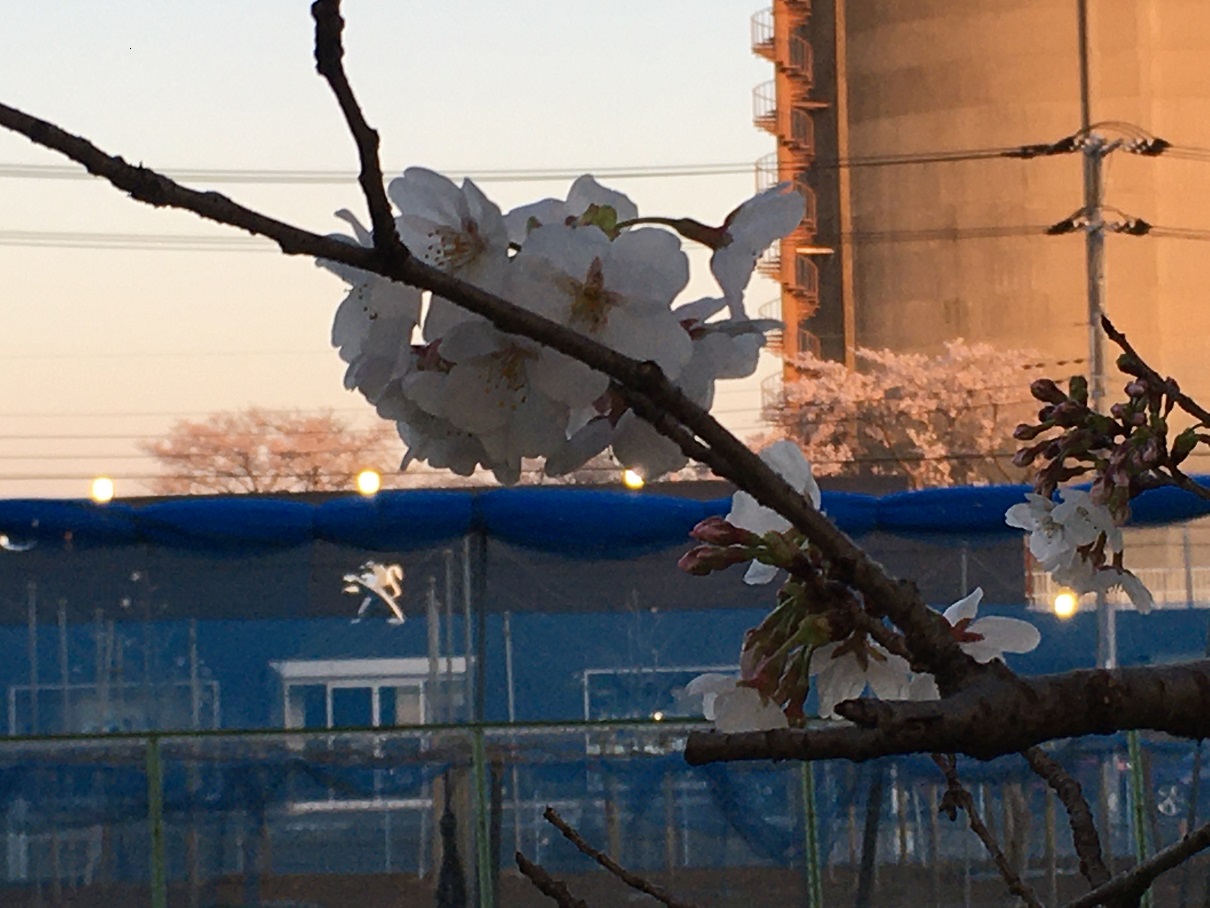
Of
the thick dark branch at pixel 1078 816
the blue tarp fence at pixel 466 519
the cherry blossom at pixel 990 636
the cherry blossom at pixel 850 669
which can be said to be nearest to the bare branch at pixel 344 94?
the cherry blossom at pixel 850 669

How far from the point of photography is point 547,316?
783mm

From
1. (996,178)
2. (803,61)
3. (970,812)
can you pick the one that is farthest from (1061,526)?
(803,61)

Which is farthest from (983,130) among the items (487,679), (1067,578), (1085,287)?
(1067,578)

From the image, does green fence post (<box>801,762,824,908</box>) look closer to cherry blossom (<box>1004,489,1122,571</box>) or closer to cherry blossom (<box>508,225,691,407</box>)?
cherry blossom (<box>1004,489,1122,571</box>)

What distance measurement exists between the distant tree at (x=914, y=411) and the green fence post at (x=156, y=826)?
38126 mm

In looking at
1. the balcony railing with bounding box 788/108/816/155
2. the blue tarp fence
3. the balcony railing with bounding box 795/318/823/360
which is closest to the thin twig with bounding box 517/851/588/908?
the blue tarp fence

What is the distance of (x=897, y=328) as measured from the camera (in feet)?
156

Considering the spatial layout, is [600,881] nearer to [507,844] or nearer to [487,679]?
[507,844]

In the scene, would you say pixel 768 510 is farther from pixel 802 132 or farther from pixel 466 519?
pixel 802 132

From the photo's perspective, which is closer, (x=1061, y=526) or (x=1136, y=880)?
(x=1136, y=880)

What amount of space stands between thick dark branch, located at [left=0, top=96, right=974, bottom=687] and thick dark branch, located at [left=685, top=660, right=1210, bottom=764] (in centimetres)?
4

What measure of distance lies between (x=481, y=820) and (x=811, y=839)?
161 centimetres

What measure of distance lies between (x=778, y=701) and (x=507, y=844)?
8.14 metres

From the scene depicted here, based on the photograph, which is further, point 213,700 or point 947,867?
point 213,700
